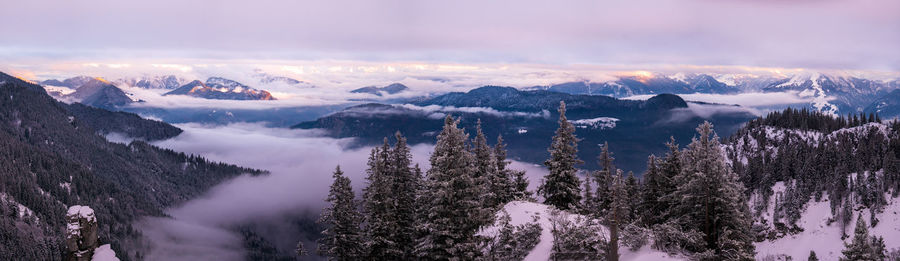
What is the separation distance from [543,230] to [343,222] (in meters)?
16.0

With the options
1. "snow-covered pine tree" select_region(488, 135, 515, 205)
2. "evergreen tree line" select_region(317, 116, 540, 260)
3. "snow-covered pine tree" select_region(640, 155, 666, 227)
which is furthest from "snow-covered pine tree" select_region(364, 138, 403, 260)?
"snow-covered pine tree" select_region(640, 155, 666, 227)

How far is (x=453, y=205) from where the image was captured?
3177cm

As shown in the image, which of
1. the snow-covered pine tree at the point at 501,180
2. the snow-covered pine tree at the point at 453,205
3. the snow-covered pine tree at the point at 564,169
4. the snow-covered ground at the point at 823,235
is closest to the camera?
the snow-covered pine tree at the point at 453,205

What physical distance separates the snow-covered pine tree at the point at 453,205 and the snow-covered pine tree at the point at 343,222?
8.32 m

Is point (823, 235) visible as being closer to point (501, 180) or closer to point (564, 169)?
point (564, 169)

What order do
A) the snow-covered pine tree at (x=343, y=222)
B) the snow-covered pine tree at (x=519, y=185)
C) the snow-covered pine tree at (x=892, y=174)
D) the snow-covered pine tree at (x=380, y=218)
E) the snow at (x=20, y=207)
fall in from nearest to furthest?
the snow-covered pine tree at (x=380, y=218)
the snow-covered pine tree at (x=343, y=222)
the snow-covered pine tree at (x=519, y=185)
the snow-covered pine tree at (x=892, y=174)
the snow at (x=20, y=207)

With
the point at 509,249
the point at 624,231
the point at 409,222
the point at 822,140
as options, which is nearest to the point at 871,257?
the point at 624,231

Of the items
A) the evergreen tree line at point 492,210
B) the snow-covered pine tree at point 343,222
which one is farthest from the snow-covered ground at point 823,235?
the snow-covered pine tree at point 343,222

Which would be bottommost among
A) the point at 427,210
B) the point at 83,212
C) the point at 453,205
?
the point at 427,210

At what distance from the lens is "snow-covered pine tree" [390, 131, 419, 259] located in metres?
38.8

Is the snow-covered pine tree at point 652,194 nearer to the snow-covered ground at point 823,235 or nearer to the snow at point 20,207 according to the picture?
the snow-covered ground at point 823,235

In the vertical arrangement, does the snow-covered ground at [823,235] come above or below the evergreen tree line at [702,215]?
below

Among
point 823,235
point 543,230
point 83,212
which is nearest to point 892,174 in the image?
point 823,235

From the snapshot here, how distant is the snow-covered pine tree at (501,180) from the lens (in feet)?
152
